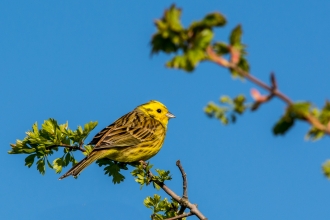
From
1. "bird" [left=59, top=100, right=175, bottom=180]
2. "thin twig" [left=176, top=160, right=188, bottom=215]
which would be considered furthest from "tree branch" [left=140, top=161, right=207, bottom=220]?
"bird" [left=59, top=100, right=175, bottom=180]

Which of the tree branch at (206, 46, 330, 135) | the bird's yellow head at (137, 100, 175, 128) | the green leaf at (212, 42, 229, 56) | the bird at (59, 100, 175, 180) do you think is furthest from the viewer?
the bird's yellow head at (137, 100, 175, 128)

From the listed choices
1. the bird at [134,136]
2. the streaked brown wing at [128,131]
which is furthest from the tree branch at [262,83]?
the streaked brown wing at [128,131]

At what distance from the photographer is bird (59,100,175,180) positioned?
8.41m

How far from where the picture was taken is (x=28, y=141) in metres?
6.30

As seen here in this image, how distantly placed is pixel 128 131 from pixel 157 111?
119cm

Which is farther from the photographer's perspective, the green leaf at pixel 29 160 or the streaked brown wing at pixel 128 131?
the streaked brown wing at pixel 128 131

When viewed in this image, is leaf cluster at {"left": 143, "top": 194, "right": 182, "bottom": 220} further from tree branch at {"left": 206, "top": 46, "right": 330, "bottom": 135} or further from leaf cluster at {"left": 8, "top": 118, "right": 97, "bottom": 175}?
tree branch at {"left": 206, "top": 46, "right": 330, "bottom": 135}

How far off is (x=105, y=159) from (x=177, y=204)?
8.96ft

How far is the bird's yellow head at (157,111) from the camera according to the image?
34.7 ft

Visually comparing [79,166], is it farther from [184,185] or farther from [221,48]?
[221,48]

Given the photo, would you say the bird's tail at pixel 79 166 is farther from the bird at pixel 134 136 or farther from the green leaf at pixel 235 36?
the green leaf at pixel 235 36

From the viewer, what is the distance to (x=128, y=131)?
964 cm

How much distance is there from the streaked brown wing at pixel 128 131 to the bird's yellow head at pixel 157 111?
6.0 inches

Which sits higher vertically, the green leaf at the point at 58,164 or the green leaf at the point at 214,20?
the green leaf at the point at 58,164
